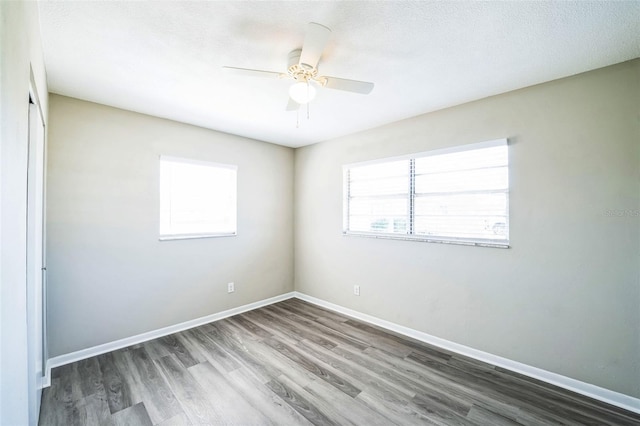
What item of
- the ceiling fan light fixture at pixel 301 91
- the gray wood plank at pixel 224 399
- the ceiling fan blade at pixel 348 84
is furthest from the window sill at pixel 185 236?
the ceiling fan blade at pixel 348 84

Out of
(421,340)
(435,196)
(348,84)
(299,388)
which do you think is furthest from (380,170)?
(299,388)

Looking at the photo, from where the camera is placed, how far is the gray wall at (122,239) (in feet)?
8.24

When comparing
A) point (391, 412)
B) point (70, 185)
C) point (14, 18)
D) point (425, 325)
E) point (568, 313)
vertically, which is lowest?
point (391, 412)

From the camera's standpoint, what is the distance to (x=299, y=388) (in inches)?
85.7

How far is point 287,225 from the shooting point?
445cm

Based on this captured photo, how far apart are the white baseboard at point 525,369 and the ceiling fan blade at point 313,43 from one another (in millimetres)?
2864

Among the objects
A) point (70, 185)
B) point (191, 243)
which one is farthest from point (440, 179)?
point (70, 185)

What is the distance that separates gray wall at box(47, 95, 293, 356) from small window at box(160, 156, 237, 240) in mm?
93

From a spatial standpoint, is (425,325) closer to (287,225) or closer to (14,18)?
(287,225)

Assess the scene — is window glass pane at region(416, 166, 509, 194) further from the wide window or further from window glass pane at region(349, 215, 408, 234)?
window glass pane at region(349, 215, 408, 234)

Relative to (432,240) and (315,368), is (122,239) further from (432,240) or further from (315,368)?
(432,240)

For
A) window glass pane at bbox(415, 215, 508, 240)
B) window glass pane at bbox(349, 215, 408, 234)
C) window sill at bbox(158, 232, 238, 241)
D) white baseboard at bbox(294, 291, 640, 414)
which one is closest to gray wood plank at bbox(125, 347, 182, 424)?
window sill at bbox(158, 232, 238, 241)

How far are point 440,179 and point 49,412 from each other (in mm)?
3770

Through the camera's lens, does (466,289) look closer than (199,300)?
Yes
